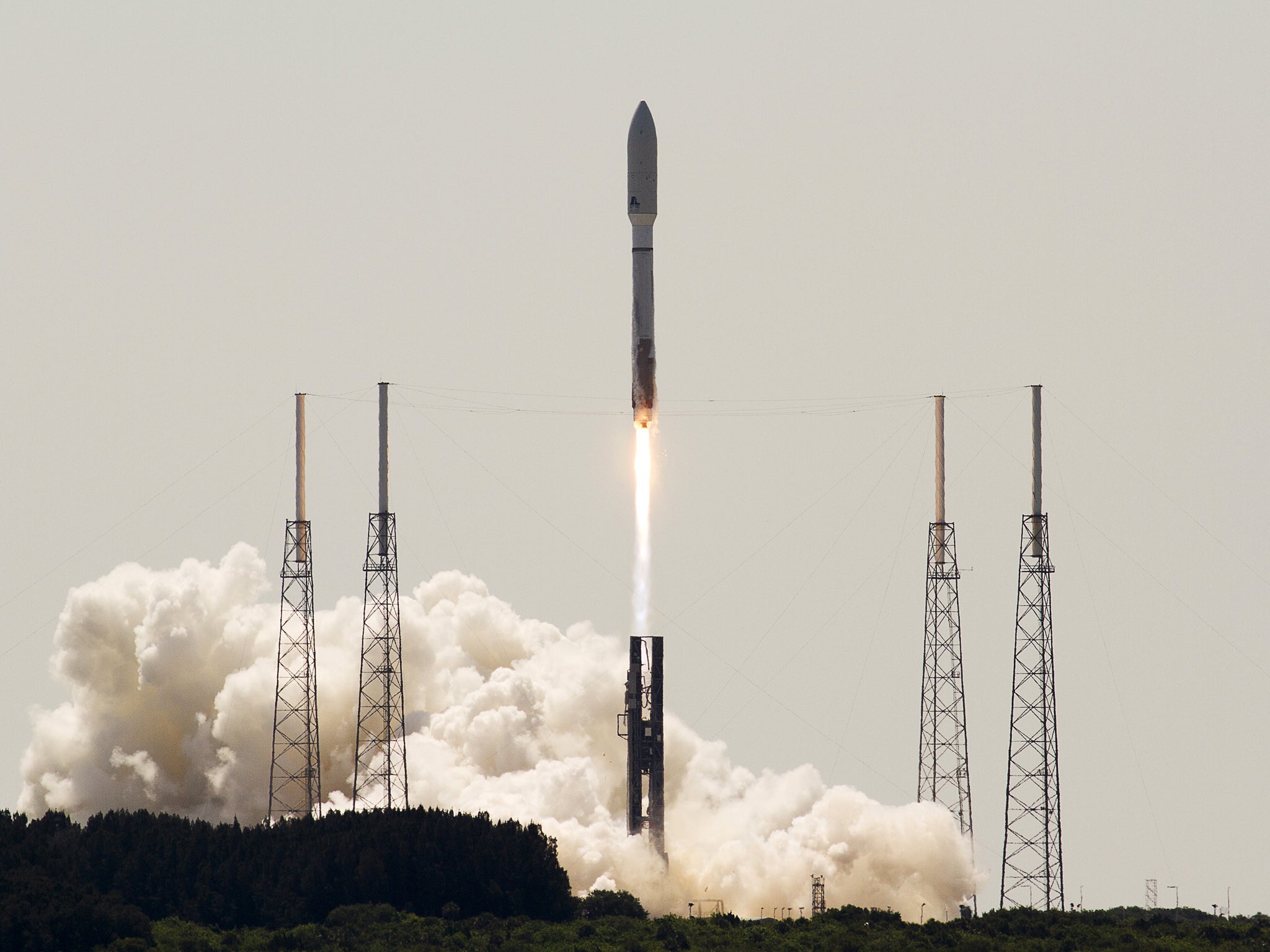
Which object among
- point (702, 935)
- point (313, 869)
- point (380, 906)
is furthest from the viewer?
point (313, 869)

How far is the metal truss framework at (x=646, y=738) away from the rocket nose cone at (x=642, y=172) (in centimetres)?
1720

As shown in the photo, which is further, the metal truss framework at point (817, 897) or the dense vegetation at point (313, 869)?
the metal truss framework at point (817, 897)

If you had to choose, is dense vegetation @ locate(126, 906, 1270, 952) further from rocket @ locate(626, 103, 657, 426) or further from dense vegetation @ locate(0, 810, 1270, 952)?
rocket @ locate(626, 103, 657, 426)

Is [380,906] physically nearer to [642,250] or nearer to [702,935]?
[702,935]

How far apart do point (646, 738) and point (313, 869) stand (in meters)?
14.6

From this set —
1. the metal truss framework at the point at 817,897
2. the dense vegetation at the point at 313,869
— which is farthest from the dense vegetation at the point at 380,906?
the metal truss framework at the point at 817,897

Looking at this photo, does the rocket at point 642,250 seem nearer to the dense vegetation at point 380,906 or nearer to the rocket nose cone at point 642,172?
the rocket nose cone at point 642,172

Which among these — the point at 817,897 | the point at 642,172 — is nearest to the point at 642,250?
the point at 642,172

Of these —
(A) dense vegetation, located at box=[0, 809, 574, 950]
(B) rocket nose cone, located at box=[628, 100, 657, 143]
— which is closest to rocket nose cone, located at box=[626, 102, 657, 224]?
(B) rocket nose cone, located at box=[628, 100, 657, 143]

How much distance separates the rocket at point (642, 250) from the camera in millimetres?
125188

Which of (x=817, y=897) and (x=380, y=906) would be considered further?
(x=817, y=897)

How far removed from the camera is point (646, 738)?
126 metres

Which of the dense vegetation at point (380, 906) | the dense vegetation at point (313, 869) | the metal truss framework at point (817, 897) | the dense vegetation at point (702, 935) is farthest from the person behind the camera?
the metal truss framework at point (817, 897)

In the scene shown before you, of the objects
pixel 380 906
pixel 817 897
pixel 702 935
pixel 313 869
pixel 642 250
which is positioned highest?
pixel 642 250
